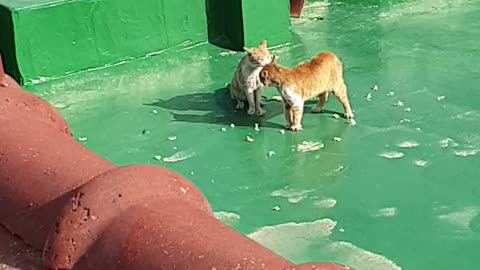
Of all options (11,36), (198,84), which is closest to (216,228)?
(198,84)

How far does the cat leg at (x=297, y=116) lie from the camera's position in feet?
18.5

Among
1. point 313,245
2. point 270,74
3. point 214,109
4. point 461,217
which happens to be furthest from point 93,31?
point 461,217

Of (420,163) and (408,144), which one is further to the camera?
(408,144)

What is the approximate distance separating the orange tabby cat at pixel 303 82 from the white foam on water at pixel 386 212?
1191 mm

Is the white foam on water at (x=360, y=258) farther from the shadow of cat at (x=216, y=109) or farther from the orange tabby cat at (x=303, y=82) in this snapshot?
the shadow of cat at (x=216, y=109)

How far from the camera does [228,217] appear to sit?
4.66 meters

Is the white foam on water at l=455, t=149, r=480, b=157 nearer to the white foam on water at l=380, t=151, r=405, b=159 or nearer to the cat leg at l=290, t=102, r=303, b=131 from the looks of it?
the white foam on water at l=380, t=151, r=405, b=159

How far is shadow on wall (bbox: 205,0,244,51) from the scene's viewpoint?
289 inches

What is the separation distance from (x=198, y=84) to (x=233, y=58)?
1.97 feet

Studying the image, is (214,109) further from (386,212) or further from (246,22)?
(386,212)

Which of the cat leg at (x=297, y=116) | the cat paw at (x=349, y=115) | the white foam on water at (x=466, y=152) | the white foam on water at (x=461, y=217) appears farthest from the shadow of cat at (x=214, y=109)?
the white foam on water at (x=461, y=217)

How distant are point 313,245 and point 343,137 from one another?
131cm

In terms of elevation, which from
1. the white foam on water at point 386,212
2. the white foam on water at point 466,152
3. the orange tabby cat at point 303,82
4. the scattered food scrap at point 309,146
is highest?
the orange tabby cat at point 303,82

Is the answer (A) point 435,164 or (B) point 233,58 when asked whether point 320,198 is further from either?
(B) point 233,58
